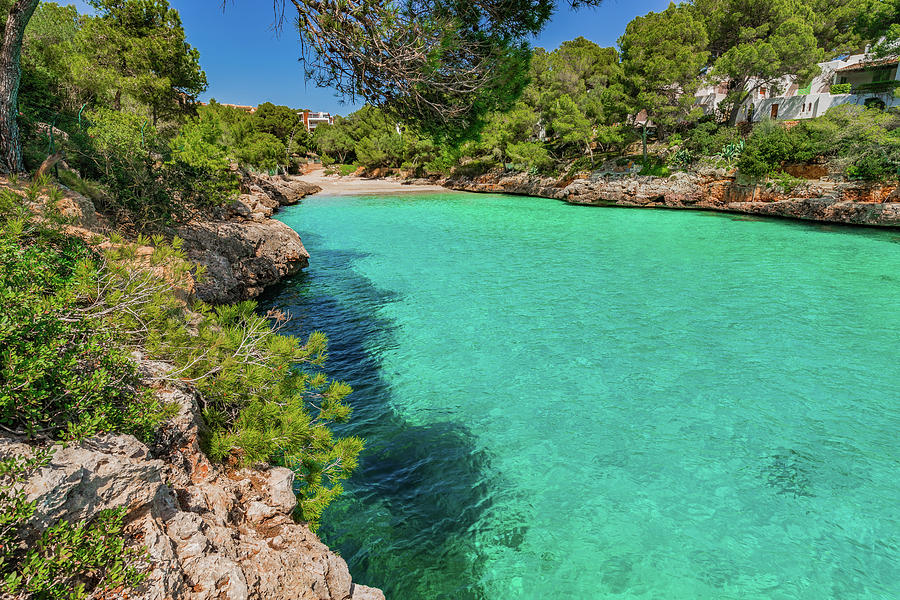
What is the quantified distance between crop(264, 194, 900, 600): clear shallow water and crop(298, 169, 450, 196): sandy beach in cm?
3379

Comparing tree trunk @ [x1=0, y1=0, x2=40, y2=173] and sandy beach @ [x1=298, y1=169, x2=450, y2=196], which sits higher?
tree trunk @ [x1=0, y1=0, x2=40, y2=173]

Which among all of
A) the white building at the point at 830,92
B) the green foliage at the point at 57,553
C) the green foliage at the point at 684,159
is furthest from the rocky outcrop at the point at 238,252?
the white building at the point at 830,92

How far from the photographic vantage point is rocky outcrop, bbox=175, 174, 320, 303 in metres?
10.9

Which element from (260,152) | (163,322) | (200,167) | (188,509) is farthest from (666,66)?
(188,509)

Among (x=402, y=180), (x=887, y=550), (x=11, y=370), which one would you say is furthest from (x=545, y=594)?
(x=402, y=180)

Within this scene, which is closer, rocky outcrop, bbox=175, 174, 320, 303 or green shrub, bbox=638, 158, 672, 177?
rocky outcrop, bbox=175, 174, 320, 303

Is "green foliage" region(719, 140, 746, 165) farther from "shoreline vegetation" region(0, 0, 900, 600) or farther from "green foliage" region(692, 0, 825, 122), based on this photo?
"shoreline vegetation" region(0, 0, 900, 600)

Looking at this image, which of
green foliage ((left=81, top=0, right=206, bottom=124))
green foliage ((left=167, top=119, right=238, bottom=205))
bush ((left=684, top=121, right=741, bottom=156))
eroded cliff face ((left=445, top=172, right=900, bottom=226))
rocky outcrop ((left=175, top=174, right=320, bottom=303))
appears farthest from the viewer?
bush ((left=684, top=121, right=741, bottom=156))

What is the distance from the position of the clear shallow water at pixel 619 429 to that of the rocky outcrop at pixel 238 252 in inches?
39.3

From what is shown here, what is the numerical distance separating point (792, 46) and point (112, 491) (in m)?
45.2

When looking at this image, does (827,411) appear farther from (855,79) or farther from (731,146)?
(855,79)

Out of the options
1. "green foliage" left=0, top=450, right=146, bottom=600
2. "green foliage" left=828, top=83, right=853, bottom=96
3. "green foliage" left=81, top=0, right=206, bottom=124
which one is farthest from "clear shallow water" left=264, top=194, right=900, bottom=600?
"green foliage" left=828, top=83, right=853, bottom=96

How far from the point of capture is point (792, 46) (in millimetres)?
31953

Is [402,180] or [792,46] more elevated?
[792,46]
